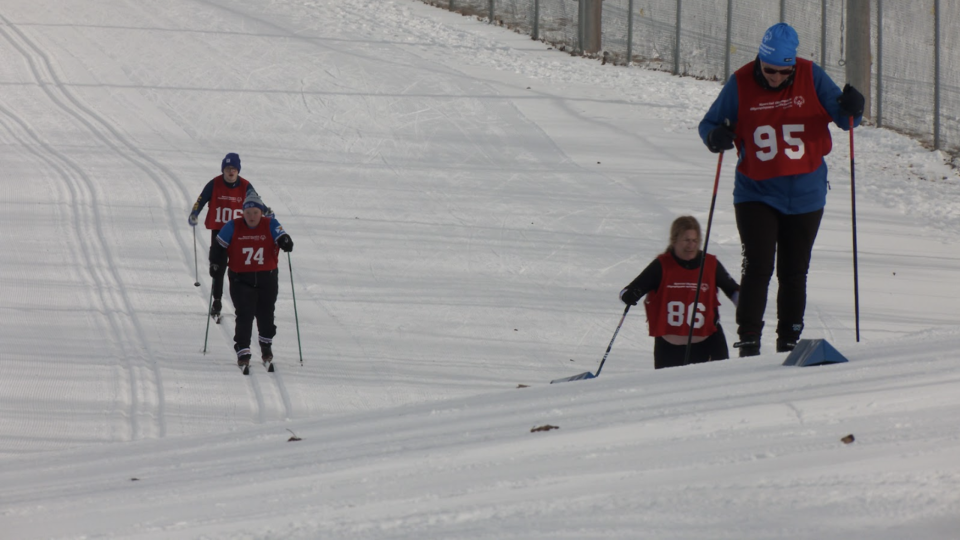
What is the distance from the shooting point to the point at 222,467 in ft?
13.5

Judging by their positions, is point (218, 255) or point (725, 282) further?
point (218, 255)

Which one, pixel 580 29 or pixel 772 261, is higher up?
pixel 580 29

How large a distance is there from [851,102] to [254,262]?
583 cm

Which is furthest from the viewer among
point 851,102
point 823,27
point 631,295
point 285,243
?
point 823,27

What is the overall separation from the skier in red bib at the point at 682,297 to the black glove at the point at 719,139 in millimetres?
1071

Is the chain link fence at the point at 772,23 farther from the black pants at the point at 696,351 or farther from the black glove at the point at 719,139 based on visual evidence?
the black glove at the point at 719,139

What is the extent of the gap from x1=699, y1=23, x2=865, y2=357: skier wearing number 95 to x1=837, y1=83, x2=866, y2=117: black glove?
0.6 inches

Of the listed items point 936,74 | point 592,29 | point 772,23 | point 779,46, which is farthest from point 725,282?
point 592,29

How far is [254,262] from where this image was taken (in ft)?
31.4

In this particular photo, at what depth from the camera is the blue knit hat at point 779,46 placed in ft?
17.2

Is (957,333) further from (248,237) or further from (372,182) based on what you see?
(372,182)

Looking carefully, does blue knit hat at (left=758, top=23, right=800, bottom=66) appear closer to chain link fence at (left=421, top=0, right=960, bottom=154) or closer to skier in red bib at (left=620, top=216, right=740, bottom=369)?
skier in red bib at (left=620, top=216, right=740, bottom=369)

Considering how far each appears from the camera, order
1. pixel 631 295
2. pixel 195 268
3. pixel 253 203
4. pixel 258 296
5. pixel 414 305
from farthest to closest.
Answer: pixel 195 268 → pixel 414 305 → pixel 258 296 → pixel 253 203 → pixel 631 295

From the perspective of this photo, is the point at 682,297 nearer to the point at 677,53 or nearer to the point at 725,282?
the point at 725,282
